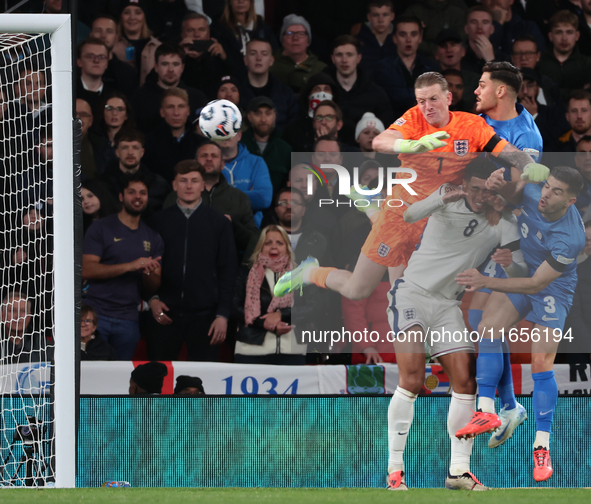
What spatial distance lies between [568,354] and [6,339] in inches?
137

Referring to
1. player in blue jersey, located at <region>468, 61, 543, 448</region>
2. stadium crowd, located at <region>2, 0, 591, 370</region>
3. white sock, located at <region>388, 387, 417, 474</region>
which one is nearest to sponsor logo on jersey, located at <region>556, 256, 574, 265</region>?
stadium crowd, located at <region>2, 0, 591, 370</region>

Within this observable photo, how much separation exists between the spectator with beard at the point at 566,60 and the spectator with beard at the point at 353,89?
4.61 ft

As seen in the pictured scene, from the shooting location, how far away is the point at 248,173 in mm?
5961

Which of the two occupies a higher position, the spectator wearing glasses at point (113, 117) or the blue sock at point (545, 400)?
the spectator wearing glasses at point (113, 117)

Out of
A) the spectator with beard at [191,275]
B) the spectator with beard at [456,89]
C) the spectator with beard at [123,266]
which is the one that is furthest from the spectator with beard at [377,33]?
the spectator with beard at [123,266]

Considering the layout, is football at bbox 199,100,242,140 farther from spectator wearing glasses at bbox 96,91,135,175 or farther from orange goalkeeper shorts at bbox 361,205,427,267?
spectator wearing glasses at bbox 96,91,135,175

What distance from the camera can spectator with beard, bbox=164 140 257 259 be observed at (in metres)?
5.72

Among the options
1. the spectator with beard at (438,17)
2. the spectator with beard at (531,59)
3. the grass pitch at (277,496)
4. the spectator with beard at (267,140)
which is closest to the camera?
the grass pitch at (277,496)

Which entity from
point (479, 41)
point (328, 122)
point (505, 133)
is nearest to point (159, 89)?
point (328, 122)

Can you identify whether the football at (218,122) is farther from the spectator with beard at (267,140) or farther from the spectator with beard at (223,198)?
the spectator with beard at (267,140)

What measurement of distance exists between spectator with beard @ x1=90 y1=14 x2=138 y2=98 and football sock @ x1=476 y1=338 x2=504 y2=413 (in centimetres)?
331

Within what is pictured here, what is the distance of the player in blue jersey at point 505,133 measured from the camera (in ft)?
16.1

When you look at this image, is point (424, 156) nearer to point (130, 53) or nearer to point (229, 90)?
point (229, 90)

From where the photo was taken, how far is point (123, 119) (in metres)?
6.10
